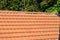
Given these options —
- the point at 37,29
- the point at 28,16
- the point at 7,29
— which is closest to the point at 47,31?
the point at 37,29

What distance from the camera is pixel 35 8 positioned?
26875 mm

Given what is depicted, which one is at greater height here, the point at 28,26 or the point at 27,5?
the point at 28,26

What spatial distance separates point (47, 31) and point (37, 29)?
1.91ft

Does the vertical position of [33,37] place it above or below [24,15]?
below

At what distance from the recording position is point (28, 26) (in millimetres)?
12617

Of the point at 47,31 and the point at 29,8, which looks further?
the point at 29,8

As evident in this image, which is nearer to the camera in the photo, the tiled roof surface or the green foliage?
the tiled roof surface

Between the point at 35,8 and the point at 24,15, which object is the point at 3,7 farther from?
the point at 24,15

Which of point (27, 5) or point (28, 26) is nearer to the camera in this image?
point (28, 26)

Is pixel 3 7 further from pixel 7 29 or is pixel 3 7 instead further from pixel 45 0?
pixel 7 29

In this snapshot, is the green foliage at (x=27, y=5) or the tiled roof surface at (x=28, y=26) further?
the green foliage at (x=27, y=5)

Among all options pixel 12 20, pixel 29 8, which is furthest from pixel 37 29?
→ pixel 29 8

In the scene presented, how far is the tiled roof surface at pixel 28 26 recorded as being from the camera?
40.2 ft

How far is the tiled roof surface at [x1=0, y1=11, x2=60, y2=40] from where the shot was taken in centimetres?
1224
